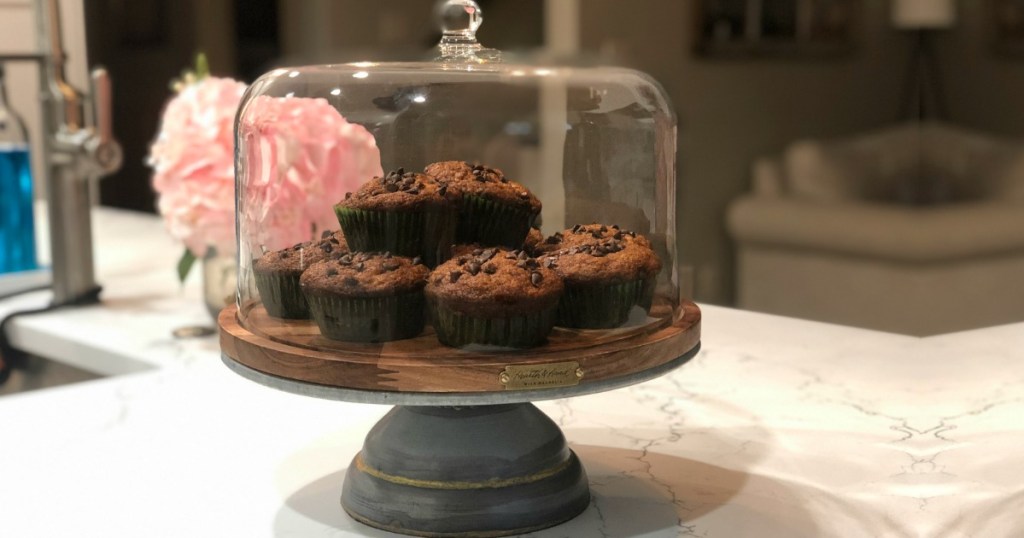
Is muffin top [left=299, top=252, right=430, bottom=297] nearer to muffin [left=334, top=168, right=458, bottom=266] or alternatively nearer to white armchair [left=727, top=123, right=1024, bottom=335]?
muffin [left=334, top=168, right=458, bottom=266]

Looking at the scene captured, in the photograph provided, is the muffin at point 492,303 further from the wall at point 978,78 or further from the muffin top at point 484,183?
the wall at point 978,78

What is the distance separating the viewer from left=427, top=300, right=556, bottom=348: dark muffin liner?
81cm

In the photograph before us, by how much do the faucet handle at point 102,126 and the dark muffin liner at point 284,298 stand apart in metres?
0.87

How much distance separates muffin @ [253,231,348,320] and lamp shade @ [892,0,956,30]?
10.1 feet

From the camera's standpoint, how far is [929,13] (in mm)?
3613

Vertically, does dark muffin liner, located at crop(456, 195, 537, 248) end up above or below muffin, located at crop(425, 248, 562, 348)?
above

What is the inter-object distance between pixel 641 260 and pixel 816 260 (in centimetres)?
272

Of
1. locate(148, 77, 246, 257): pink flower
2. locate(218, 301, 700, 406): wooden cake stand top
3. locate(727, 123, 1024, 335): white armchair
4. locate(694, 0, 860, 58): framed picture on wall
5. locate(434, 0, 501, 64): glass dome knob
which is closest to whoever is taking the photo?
locate(218, 301, 700, 406): wooden cake stand top

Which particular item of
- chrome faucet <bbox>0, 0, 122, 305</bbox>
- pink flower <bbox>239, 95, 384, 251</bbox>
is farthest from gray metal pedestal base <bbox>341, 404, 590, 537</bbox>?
chrome faucet <bbox>0, 0, 122, 305</bbox>

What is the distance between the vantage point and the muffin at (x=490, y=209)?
2.92ft

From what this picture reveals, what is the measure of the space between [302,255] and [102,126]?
0.92 meters

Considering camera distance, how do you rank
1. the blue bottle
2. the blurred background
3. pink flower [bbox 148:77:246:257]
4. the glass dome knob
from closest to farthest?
the glass dome knob, pink flower [bbox 148:77:246:257], the blue bottle, the blurred background

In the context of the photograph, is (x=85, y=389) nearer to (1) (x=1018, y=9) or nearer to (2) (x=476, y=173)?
(2) (x=476, y=173)

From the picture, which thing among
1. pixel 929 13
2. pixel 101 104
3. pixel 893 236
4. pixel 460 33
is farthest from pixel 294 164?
pixel 929 13
